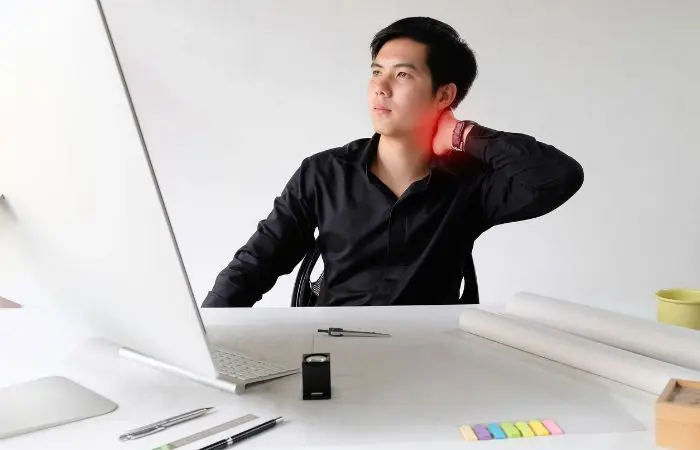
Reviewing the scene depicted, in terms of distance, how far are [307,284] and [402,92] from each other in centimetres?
66

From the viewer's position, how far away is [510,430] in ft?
2.26

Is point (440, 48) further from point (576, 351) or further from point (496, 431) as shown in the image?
point (496, 431)

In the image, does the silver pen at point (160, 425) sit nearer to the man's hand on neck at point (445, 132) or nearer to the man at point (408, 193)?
the man at point (408, 193)

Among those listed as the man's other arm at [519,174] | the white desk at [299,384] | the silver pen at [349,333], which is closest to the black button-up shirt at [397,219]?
the man's other arm at [519,174]

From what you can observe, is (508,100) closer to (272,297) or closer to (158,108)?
(272,297)

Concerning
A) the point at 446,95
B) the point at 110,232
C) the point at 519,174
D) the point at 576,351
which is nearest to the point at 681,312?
the point at 576,351

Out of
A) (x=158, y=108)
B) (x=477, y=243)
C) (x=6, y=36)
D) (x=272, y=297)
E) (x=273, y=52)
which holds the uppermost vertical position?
(x=273, y=52)

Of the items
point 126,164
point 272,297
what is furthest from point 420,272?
point 126,164

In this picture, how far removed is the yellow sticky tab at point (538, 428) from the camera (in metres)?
0.69

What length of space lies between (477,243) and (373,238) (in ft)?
1.18

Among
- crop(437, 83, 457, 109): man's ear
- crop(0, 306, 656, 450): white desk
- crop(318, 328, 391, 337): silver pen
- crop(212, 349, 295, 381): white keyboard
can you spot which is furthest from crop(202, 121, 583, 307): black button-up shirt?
crop(212, 349, 295, 381): white keyboard

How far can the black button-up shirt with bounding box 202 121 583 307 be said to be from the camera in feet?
6.13

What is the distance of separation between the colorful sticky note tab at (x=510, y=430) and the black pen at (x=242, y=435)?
0.25m

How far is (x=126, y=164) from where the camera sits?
1.97 ft
